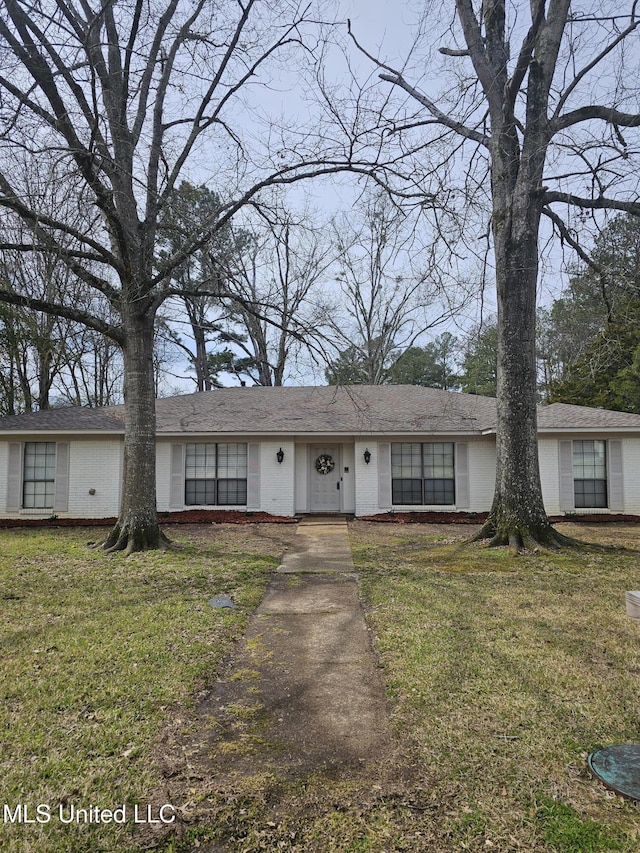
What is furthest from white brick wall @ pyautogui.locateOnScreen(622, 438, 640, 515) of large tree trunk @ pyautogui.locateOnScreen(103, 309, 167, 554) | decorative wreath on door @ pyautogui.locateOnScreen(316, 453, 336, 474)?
large tree trunk @ pyautogui.locateOnScreen(103, 309, 167, 554)

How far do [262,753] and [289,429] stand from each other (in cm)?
1148

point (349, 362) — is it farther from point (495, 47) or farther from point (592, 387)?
point (592, 387)

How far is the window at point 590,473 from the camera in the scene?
14.0m

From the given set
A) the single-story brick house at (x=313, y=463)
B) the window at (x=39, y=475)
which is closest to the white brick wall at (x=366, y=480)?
the single-story brick house at (x=313, y=463)

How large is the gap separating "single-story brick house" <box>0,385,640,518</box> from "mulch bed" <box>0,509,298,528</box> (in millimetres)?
406

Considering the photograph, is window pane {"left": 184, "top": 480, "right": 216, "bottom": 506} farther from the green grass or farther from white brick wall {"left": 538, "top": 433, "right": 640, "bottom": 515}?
white brick wall {"left": 538, "top": 433, "right": 640, "bottom": 515}

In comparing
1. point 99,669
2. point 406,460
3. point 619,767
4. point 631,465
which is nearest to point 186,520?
point 406,460

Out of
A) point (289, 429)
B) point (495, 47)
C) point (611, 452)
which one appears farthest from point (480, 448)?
point (495, 47)

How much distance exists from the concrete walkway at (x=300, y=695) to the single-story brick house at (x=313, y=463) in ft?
27.2

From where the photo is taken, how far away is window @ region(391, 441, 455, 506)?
14.6 m

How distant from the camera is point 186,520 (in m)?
13.5

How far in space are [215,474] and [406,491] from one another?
568 centimetres

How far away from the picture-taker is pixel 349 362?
30.3 ft

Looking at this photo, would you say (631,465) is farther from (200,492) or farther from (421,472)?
(200,492)
